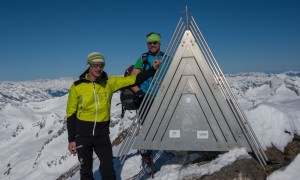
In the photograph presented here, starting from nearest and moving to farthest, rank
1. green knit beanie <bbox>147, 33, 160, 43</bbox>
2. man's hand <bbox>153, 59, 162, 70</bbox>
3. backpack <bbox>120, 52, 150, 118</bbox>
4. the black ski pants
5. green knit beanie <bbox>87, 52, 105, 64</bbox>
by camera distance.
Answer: green knit beanie <bbox>87, 52, 105, 64</bbox> < the black ski pants < man's hand <bbox>153, 59, 162, 70</bbox> < green knit beanie <bbox>147, 33, 160, 43</bbox> < backpack <bbox>120, 52, 150, 118</bbox>

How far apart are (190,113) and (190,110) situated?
68 millimetres

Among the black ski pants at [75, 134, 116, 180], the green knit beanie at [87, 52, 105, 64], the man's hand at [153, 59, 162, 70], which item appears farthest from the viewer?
the man's hand at [153, 59, 162, 70]

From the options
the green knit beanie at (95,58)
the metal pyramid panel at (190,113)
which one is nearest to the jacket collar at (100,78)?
the green knit beanie at (95,58)

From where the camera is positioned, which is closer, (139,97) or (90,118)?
(90,118)

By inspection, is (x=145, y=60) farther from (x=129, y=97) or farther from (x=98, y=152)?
(x=98, y=152)

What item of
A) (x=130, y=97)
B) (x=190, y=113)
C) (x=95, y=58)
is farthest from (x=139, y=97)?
(x=95, y=58)

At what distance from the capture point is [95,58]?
22.0 ft

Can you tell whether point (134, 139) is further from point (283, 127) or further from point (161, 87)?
point (283, 127)

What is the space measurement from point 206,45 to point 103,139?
9.88ft

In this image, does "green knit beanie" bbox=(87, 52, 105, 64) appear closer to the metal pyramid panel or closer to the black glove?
the black glove

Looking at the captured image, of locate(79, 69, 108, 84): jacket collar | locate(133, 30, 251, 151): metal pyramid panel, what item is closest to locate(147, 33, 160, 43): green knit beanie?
locate(133, 30, 251, 151): metal pyramid panel

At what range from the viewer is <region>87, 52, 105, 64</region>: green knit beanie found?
21.9 ft

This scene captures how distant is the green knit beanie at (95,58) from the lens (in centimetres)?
668

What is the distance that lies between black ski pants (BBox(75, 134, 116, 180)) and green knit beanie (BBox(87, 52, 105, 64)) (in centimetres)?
163
